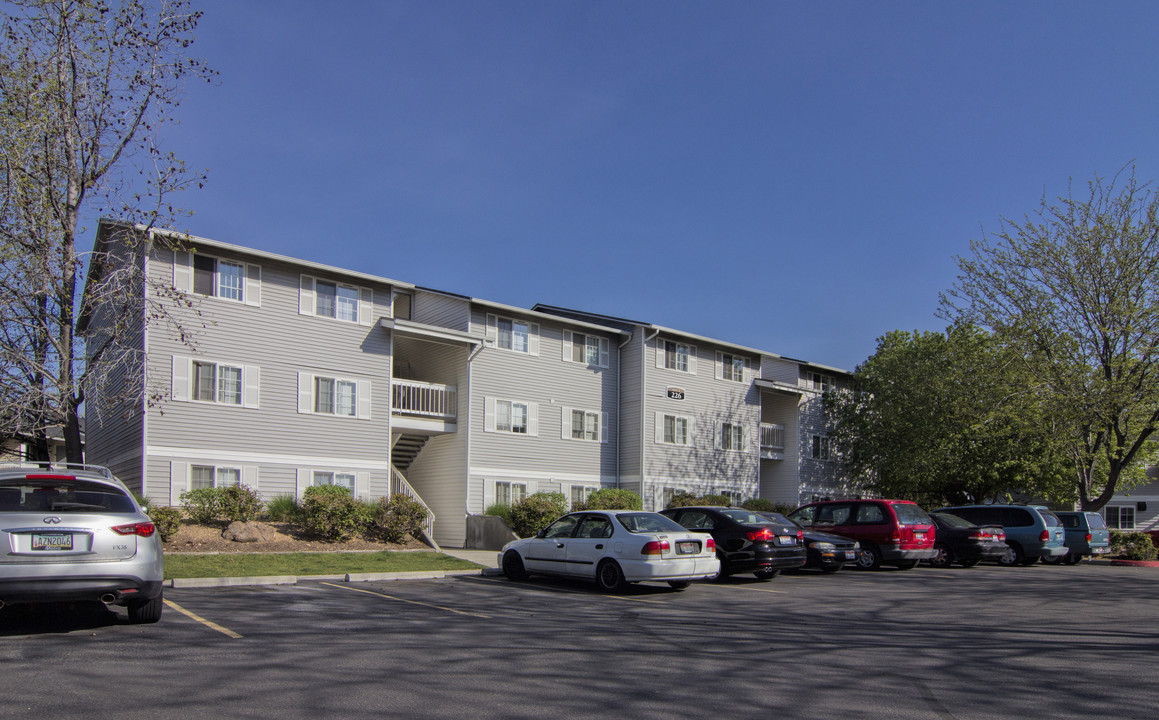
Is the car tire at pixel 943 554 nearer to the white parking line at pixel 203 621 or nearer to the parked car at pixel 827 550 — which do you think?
the parked car at pixel 827 550

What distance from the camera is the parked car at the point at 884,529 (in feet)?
65.4

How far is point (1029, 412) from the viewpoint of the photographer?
29516mm

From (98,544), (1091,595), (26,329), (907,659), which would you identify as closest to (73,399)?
(26,329)

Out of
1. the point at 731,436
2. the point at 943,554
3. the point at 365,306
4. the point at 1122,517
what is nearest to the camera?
the point at 943,554

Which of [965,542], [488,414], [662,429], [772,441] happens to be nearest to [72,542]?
[965,542]

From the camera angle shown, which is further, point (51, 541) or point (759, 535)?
point (759, 535)

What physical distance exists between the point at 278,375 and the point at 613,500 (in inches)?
444

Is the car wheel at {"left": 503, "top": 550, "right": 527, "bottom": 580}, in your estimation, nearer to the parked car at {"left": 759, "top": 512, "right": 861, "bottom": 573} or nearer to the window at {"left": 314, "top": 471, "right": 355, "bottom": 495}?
the parked car at {"left": 759, "top": 512, "right": 861, "bottom": 573}

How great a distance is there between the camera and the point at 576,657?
27.7 feet

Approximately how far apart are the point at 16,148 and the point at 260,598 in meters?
9.37

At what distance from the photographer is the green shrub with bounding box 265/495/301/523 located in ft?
74.3

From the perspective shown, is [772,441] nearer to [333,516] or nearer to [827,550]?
[827,550]

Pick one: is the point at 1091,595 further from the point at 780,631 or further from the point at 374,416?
the point at 374,416

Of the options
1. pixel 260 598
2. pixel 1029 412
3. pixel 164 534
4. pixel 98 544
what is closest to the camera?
pixel 98 544
